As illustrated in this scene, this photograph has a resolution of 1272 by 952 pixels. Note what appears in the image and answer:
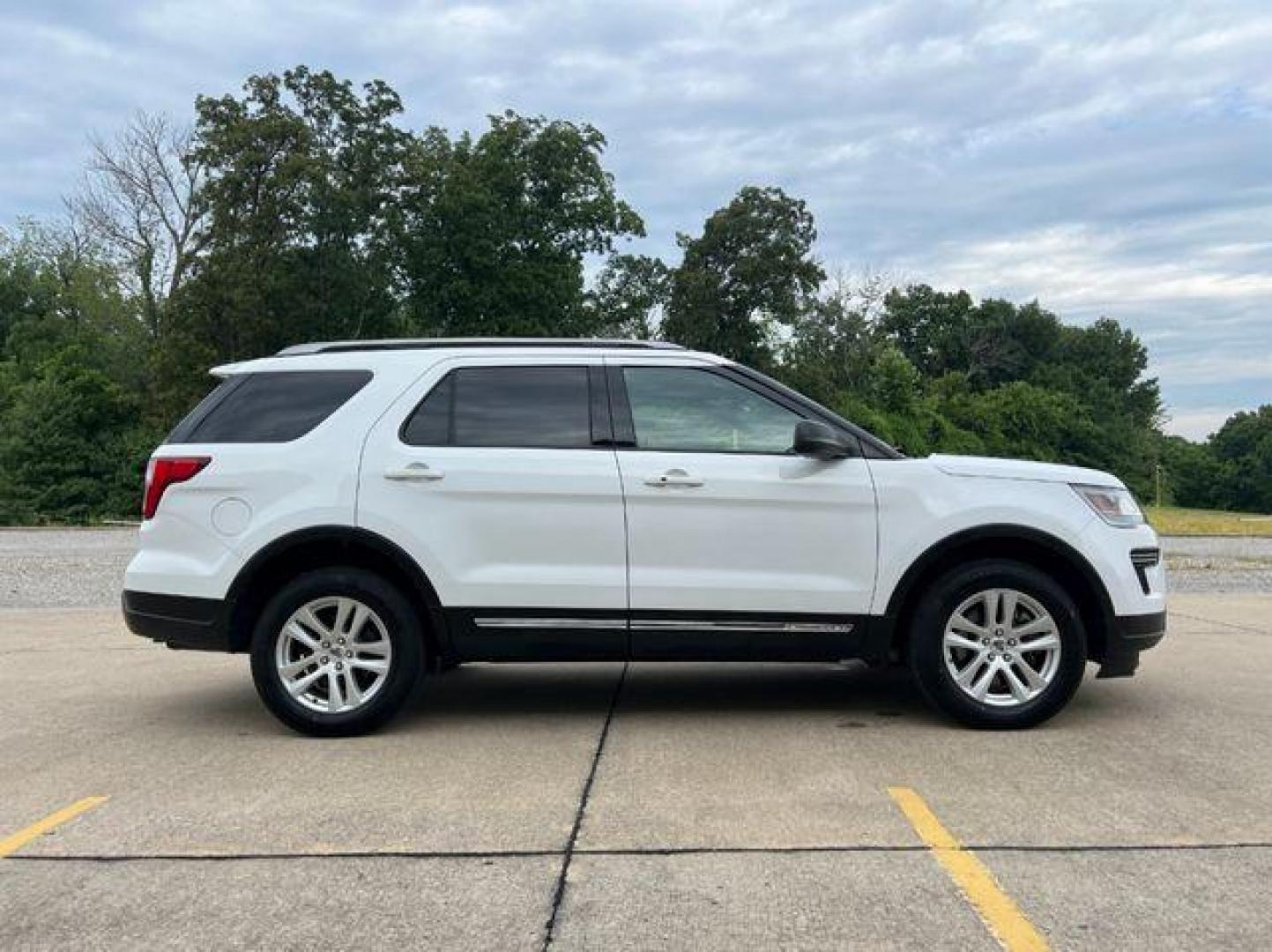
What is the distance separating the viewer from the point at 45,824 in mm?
4422

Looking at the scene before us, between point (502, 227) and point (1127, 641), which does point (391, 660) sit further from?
point (502, 227)

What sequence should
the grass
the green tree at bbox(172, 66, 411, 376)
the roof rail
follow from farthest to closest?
the green tree at bbox(172, 66, 411, 376), the grass, the roof rail

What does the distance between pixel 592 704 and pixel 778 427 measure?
2.00 m

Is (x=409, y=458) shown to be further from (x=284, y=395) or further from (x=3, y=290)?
(x=3, y=290)

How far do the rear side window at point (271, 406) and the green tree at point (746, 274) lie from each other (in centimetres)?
4904

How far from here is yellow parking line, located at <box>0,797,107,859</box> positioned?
13.7ft

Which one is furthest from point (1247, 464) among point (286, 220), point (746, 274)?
point (286, 220)

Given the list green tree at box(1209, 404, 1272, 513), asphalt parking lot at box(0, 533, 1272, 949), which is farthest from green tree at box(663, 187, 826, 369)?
green tree at box(1209, 404, 1272, 513)

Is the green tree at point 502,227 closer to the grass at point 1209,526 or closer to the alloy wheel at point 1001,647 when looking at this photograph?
the grass at point 1209,526

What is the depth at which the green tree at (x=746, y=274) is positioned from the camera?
54844 mm

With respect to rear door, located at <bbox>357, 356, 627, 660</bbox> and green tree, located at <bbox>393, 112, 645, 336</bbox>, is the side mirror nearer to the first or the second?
rear door, located at <bbox>357, 356, 627, 660</bbox>

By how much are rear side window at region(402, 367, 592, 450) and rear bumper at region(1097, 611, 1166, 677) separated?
287 cm

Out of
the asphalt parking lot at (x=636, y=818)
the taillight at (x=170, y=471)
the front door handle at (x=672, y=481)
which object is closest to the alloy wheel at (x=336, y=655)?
the asphalt parking lot at (x=636, y=818)

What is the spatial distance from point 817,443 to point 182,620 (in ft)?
11.0
